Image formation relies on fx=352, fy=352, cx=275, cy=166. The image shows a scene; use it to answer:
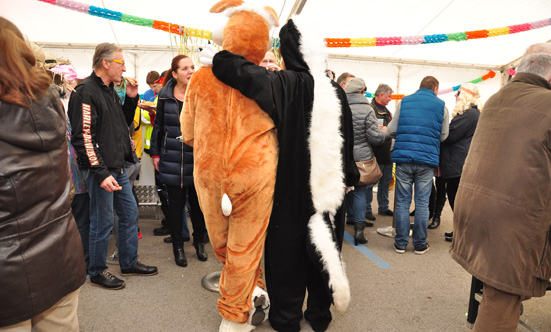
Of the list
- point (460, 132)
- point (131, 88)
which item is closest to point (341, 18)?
point (460, 132)

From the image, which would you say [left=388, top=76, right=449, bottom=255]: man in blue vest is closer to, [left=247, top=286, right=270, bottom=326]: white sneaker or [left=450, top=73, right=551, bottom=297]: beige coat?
[left=450, top=73, right=551, bottom=297]: beige coat

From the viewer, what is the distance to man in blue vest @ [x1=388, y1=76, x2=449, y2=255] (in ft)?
11.8

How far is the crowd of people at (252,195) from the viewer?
1.19 m

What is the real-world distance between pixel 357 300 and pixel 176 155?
Result: 1.95 m

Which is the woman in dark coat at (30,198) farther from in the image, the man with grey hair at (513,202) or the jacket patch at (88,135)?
the man with grey hair at (513,202)

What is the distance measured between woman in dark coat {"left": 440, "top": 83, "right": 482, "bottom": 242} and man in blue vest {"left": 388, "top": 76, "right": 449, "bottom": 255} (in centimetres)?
26

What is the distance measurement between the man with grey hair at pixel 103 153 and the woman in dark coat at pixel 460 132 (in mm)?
3387

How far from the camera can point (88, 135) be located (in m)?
2.44

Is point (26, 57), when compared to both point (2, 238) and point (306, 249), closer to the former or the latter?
point (2, 238)

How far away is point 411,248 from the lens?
154 inches

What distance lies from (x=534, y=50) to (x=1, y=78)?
2462 millimetres

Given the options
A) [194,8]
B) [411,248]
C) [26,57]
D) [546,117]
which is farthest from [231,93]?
[194,8]

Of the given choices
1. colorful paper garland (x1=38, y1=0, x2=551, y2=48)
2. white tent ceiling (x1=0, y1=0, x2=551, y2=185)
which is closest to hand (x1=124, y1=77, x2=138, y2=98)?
white tent ceiling (x1=0, y1=0, x2=551, y2=185)

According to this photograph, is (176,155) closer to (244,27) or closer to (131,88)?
(131,88)
